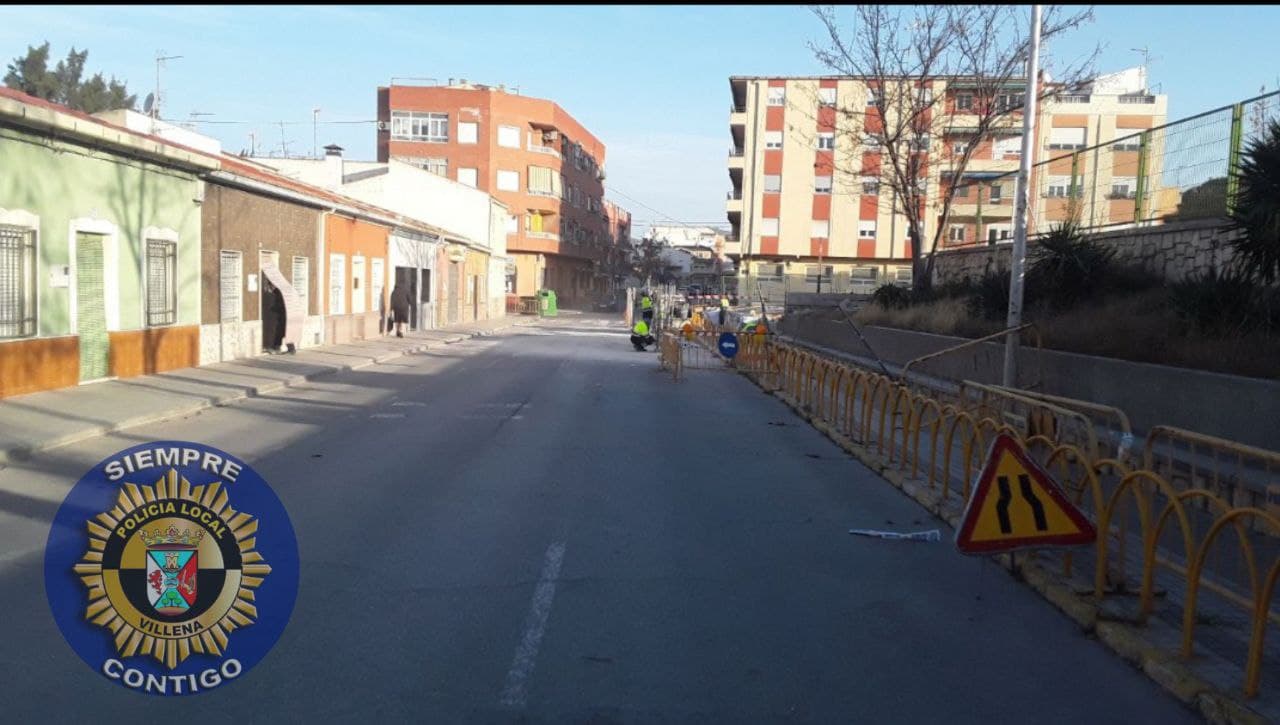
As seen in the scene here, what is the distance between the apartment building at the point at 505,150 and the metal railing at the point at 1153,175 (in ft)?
161

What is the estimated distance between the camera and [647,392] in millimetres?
19406

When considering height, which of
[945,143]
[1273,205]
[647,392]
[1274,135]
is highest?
[945,143]

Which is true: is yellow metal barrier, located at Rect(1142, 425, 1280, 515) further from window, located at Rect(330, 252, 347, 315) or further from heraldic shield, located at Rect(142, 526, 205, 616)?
→ window, located at Rect(330, 252, 347, 315)

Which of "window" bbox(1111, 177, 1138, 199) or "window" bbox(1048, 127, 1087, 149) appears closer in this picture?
"window" bbox(1111, 177, 1138, 199)

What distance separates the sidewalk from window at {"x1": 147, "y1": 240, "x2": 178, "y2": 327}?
3.41 feet

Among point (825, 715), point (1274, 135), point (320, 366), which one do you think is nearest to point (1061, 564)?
point (825, 715)

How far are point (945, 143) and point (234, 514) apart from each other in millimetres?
22641

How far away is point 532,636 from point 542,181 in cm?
6659

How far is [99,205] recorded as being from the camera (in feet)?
53.7

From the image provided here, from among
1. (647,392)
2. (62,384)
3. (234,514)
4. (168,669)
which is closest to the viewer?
(168,669)

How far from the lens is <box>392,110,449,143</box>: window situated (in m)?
66.9

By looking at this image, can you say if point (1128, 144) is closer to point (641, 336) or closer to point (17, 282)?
point (17, 282)

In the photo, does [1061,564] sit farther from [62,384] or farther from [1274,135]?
[62,384]

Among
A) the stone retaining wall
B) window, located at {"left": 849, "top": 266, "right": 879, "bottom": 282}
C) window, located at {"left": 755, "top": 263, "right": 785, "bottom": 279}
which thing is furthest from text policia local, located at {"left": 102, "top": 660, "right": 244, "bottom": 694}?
window, located at {"left": 755, "top": 263, "right": 785, "bottom": 279}
